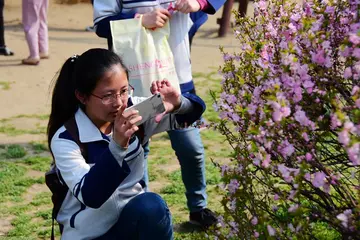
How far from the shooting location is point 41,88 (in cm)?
695

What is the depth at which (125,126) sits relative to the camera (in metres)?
2.49

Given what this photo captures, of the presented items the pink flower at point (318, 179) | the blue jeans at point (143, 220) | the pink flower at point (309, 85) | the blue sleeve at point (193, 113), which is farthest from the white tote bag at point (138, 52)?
the pink flower at point (318, 179)

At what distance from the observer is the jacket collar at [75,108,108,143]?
281 cm

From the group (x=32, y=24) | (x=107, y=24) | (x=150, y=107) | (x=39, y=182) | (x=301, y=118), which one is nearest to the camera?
(x=301, y=118)

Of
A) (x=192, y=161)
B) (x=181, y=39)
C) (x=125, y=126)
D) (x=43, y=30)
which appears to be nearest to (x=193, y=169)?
(x=192, y=161)

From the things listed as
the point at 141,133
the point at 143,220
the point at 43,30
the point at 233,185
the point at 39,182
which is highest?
the point at 233,185

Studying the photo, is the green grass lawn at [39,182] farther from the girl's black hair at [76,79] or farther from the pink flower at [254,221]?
the pink flower at [254,221]

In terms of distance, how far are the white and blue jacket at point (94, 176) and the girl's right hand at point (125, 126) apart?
0.03 metres

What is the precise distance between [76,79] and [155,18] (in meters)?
0.69

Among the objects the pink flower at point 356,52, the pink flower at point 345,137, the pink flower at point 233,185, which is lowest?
the pink flower at point 233,185

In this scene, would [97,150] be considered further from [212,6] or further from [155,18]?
[212,6]

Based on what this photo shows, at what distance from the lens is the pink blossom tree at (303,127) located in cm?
194

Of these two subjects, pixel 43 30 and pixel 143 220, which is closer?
pixel 143 220

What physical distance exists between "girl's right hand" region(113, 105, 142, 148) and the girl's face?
25 cm
